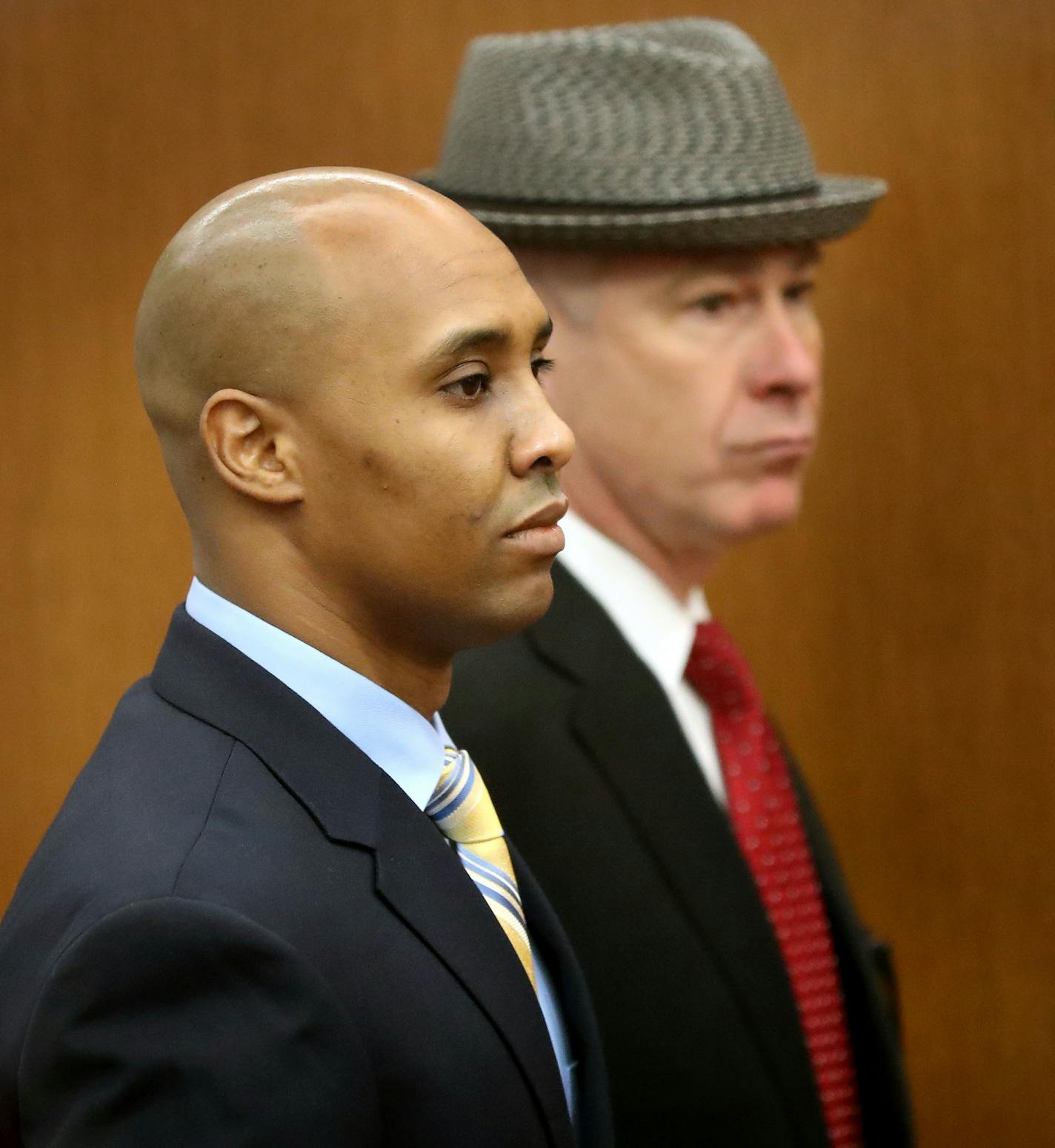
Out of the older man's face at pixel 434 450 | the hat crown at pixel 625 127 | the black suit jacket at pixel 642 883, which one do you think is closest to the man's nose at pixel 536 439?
the older man's face at pixel 434 450

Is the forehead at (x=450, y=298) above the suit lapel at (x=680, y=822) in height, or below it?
above

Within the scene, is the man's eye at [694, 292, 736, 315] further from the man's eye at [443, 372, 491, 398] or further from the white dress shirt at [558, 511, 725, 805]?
the man's eye at [443, 372, 491, 398]

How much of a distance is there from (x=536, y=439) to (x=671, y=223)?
1.61 ft

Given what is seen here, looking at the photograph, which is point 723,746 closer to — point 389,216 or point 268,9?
point 389,216

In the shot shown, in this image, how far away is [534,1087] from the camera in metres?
0.72

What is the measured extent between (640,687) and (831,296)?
84 cm

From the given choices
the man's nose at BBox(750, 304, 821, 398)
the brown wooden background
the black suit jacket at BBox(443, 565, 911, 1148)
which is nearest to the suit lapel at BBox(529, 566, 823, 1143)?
the black suit jacket at BBox(443, 565, 911, 1148)

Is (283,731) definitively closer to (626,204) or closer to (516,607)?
(516,607)

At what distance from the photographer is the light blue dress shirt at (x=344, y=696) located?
0.75 metres

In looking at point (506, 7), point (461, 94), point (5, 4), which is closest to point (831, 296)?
point (506, 7)

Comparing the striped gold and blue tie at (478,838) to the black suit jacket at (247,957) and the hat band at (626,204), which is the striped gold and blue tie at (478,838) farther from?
the hat band at (626,204)

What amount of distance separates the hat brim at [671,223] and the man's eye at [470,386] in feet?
1.57

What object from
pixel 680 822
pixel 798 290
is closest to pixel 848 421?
pixel 798 290

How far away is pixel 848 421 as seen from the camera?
1900mm
